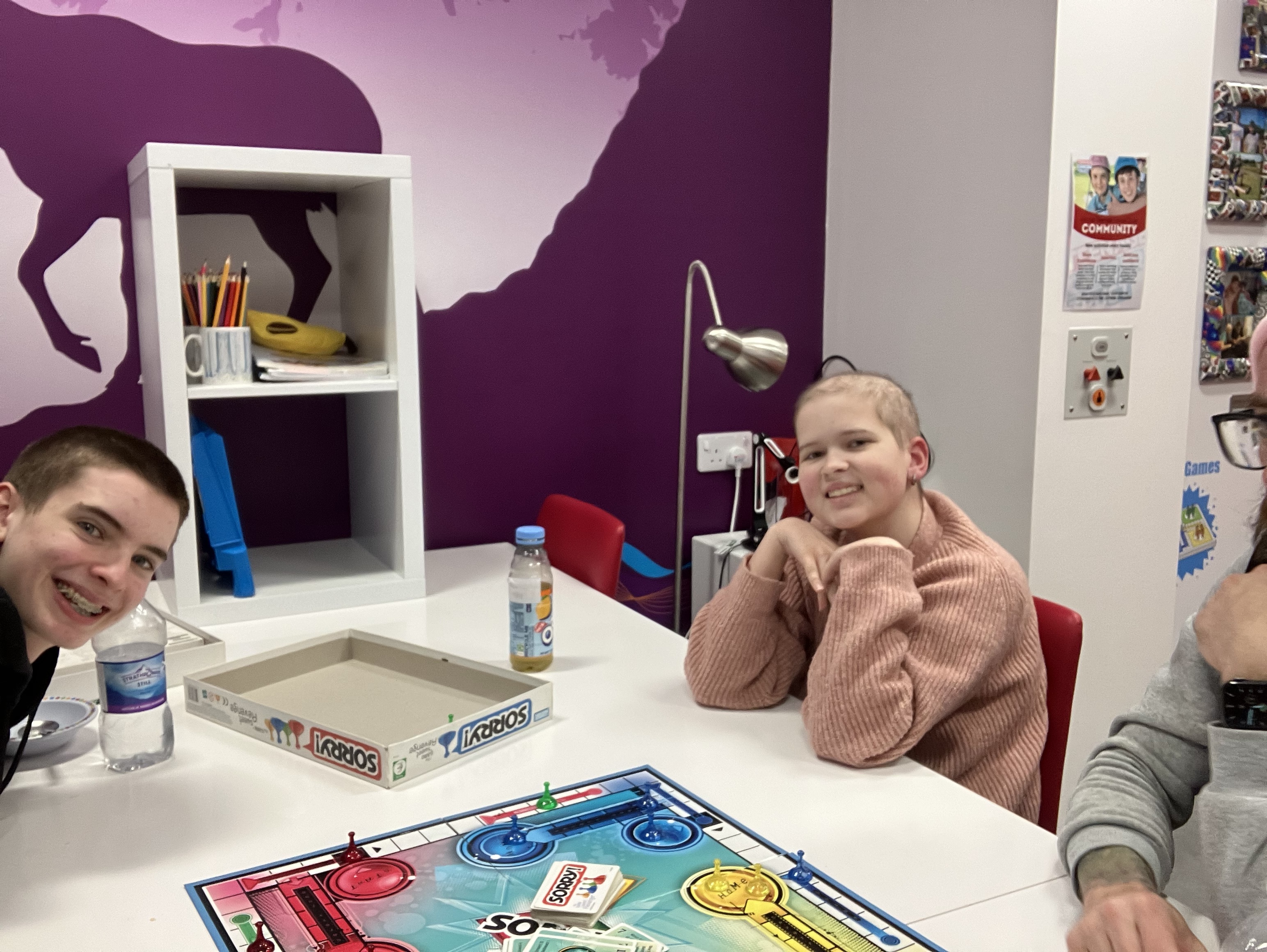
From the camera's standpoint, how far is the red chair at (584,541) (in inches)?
81.5

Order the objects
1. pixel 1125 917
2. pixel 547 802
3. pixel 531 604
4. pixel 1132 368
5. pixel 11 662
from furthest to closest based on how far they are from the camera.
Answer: pixel 1132 368 → pixel 531 604 → pixel 547 802 → pixel 11 662 → pixel 1125 917

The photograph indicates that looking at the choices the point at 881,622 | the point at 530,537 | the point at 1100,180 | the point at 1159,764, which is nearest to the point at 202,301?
the point at 530,537

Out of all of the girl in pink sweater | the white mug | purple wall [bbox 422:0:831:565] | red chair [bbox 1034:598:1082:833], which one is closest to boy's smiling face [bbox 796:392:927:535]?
the girl in pink sweater

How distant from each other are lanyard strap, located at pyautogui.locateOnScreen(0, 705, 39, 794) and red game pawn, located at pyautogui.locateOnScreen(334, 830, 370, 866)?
1.21 ft

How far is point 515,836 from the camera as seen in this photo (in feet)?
3.41

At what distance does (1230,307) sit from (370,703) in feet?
7.47

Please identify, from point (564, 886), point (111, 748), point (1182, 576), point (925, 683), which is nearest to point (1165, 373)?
point (1182, 576)

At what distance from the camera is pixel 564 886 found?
937mm

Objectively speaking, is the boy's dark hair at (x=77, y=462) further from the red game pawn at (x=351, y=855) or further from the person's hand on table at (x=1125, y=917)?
the person's hand on table at (x=1125, y=917)

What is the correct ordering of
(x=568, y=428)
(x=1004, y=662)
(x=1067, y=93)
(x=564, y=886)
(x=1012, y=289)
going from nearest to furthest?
(x=564, y=886) → (x=1004, y=662) → (x=1067, y=93) → (x=1012, y=289) → (x=568, y=428)

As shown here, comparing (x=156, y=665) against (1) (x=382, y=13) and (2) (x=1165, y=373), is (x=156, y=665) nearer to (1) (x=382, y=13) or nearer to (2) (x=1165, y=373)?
(1) (x=382, y=13)

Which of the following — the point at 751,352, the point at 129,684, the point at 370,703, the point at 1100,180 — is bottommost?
the point at 370,703

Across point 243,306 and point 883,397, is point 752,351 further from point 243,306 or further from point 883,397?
point 243,306

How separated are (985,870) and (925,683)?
0.96ft
